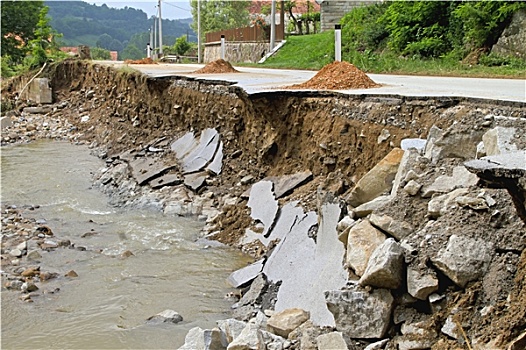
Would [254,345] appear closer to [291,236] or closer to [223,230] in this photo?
[291,236]

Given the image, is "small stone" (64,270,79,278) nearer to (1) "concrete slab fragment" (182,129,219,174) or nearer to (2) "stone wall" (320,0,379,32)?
(1) "concrete slab fragment" (182,129,219,174)

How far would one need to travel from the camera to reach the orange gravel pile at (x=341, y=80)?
9875mm

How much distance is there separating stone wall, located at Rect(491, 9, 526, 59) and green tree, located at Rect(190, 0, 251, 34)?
145 feet

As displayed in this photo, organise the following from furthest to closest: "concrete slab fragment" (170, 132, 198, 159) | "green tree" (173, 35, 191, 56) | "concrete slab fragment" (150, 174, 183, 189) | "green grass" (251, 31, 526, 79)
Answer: "green tree" (173, 35, 191, 56), "green grass" (251, 31, 526, 79), "concrete slab fragment" (170, 132, 198, 159), "concrete slab fragment" (150, 174, 183, 189)

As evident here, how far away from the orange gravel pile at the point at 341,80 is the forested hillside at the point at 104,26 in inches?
3821

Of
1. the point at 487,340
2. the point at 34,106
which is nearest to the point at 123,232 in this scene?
the point at 487,340

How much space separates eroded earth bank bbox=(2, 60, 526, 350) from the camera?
4.05 meters

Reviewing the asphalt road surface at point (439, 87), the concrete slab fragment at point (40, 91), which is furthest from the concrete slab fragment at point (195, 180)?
the concrete slab fragment at point (40, 91)


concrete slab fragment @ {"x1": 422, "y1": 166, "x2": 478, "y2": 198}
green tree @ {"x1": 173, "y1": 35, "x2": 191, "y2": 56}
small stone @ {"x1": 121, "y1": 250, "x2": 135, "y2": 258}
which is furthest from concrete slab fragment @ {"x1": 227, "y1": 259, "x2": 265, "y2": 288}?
green tree @ {"x1": 173, "y1": 35, "x2": 191, "y2": 56}

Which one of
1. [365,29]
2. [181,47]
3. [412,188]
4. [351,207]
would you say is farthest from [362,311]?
[181,47]

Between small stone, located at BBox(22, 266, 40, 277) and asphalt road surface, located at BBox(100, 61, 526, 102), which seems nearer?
asphalt road surface, located at BBox(100, 61, 526, 102)

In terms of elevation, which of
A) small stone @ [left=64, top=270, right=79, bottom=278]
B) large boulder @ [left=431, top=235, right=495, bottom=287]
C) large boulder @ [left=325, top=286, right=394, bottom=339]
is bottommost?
small stone @ [left=64, top=270, right=79, bottom=278]

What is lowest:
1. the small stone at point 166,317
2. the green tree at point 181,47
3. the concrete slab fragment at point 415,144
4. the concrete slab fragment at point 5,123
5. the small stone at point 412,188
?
the small stone at point 166,317

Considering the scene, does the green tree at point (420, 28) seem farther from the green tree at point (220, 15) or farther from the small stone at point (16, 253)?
the green tree at point (220, 15)
